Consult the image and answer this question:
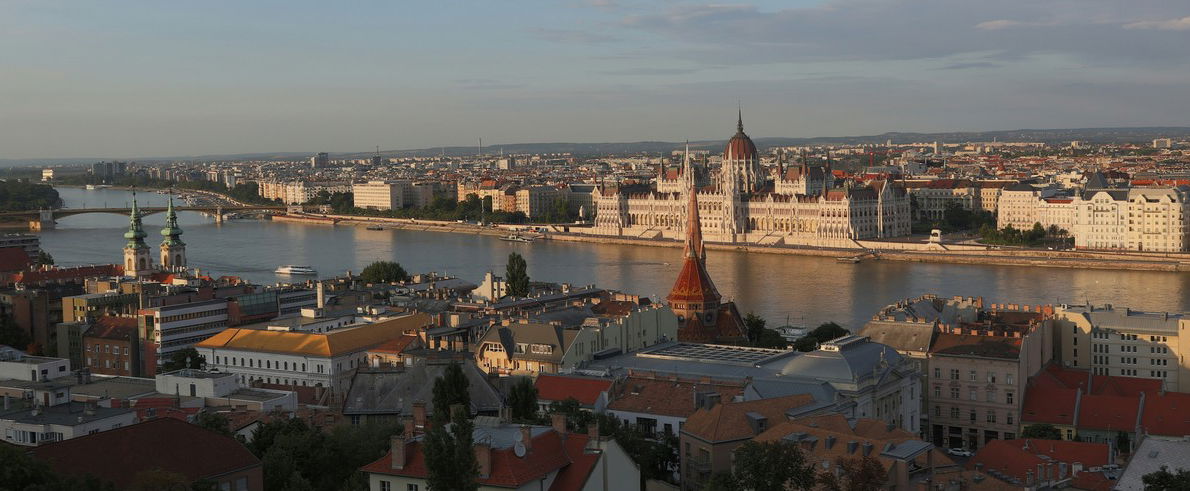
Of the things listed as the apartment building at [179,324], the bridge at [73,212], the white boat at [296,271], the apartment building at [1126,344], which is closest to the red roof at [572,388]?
the apartment building at [179,324]

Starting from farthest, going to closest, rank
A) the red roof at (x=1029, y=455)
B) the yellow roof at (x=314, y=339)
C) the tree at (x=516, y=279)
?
the tree at (x=516, y=279), the yellow roof at (x=314, y=339), the red roof at (x=1029, y=455)

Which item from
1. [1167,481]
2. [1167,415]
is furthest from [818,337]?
[1167,481]

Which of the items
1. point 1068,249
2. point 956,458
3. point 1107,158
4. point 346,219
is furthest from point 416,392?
point 1107,158

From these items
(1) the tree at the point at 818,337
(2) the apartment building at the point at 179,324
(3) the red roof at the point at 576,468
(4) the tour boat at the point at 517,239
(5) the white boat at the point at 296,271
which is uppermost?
(3) the red roof at the point at 576,468

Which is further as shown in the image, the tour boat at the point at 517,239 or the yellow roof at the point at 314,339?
the tour boat at the point at 517,239

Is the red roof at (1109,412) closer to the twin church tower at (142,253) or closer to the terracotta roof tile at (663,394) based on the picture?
the terracotta roof tile at (663,394)

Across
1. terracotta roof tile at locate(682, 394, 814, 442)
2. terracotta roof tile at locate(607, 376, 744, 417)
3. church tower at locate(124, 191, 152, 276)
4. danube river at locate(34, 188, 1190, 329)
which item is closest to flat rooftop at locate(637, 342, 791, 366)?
terracotta roof tile at locate(607, 376, 744, 417)
